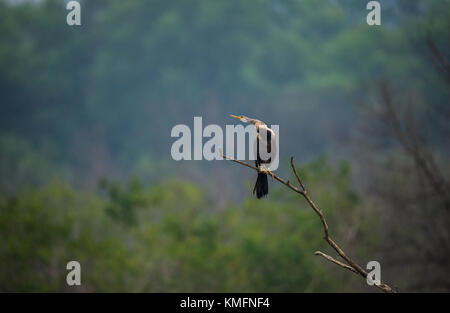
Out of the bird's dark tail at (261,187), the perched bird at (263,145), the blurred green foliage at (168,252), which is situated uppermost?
the blurred green foliage at (168,252)

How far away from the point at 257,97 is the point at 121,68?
38.2 ft

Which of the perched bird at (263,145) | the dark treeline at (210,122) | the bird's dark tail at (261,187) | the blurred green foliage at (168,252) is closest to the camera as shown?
the bird's dark tail at (261,187)

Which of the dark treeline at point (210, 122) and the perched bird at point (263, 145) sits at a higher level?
the dark treeline at point (210, 122)

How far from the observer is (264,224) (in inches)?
833

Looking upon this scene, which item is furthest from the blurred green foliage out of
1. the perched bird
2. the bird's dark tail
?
the bird's dark tail

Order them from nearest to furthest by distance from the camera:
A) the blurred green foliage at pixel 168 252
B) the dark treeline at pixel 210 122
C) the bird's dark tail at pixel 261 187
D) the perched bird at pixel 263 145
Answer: the bird's dark tail at pixel 261 187
the perched bird at pixel 263 145
the blurred green foliage at pixel 168 252
the dark treeline at pixel 210 122

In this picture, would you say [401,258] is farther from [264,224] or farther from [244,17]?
[244,17]

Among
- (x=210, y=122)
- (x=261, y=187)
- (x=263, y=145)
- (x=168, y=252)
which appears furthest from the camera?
(x=210, y=122)

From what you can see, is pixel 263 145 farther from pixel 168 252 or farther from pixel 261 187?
pixel 168 252

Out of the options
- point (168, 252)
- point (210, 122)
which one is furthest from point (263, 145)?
point (210, 122)

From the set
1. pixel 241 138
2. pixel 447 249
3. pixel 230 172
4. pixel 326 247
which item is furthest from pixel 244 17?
pixel 241 138

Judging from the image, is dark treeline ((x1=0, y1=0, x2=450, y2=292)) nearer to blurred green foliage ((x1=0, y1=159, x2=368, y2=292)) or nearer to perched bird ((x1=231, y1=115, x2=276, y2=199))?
blurred green foliage ((x1=0, y1=159, x2=368, y2=292))

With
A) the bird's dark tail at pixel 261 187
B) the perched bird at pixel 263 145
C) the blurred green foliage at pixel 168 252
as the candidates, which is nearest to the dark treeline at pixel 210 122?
the blurred green foliage at pixel 168 252

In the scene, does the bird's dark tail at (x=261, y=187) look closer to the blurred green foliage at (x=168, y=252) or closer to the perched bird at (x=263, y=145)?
the perched bird at (x=263, y=145)
